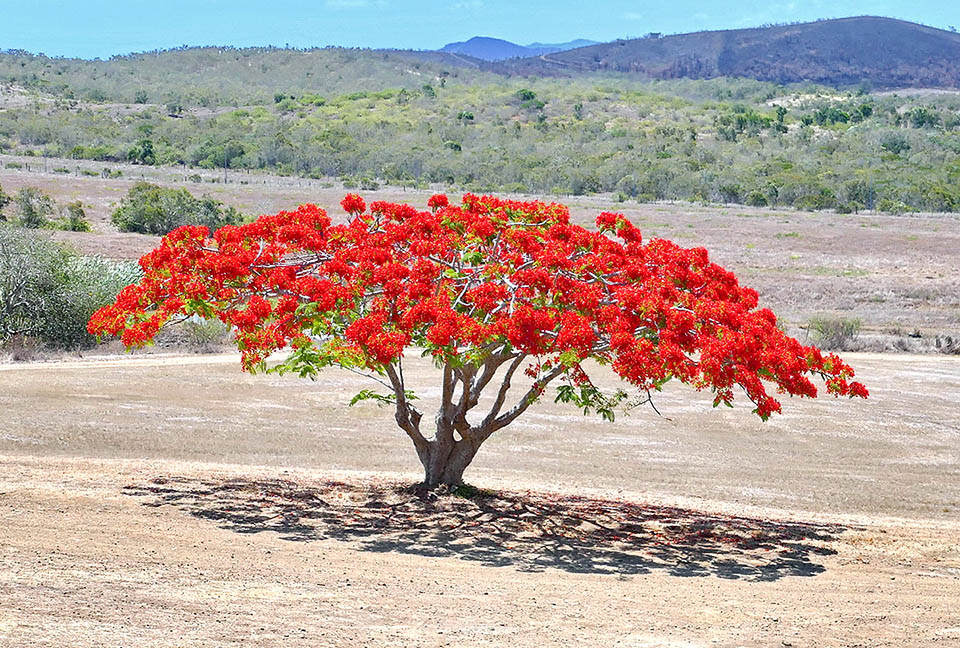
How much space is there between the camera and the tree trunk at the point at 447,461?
12914mm

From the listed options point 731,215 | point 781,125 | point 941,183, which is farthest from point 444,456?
point 781,125

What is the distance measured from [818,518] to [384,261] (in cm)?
649

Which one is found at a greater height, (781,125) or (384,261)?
(781,125)

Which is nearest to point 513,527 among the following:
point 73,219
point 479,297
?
point 479,297

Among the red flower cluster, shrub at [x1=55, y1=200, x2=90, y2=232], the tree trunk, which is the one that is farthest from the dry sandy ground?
shrub at [x1=55, y1=200, x2=90, y2=232]

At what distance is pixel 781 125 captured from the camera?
11856 centimetres

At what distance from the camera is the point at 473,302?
1084 centimetres

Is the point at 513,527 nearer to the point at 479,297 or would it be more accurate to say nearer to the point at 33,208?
the point at 479,297

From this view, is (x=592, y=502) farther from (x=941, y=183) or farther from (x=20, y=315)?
(x=941, y=183)

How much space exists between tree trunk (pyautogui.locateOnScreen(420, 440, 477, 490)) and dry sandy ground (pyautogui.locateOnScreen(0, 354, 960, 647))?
41 cm

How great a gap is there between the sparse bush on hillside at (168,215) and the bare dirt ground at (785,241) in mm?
996

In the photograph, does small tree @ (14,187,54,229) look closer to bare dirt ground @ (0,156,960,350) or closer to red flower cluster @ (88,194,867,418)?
bare dirt ground @ (0,156,960,350)

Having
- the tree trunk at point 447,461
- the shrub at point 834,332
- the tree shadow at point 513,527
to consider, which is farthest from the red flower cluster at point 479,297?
the shrub at point 834,332

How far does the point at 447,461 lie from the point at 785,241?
1724 inches
